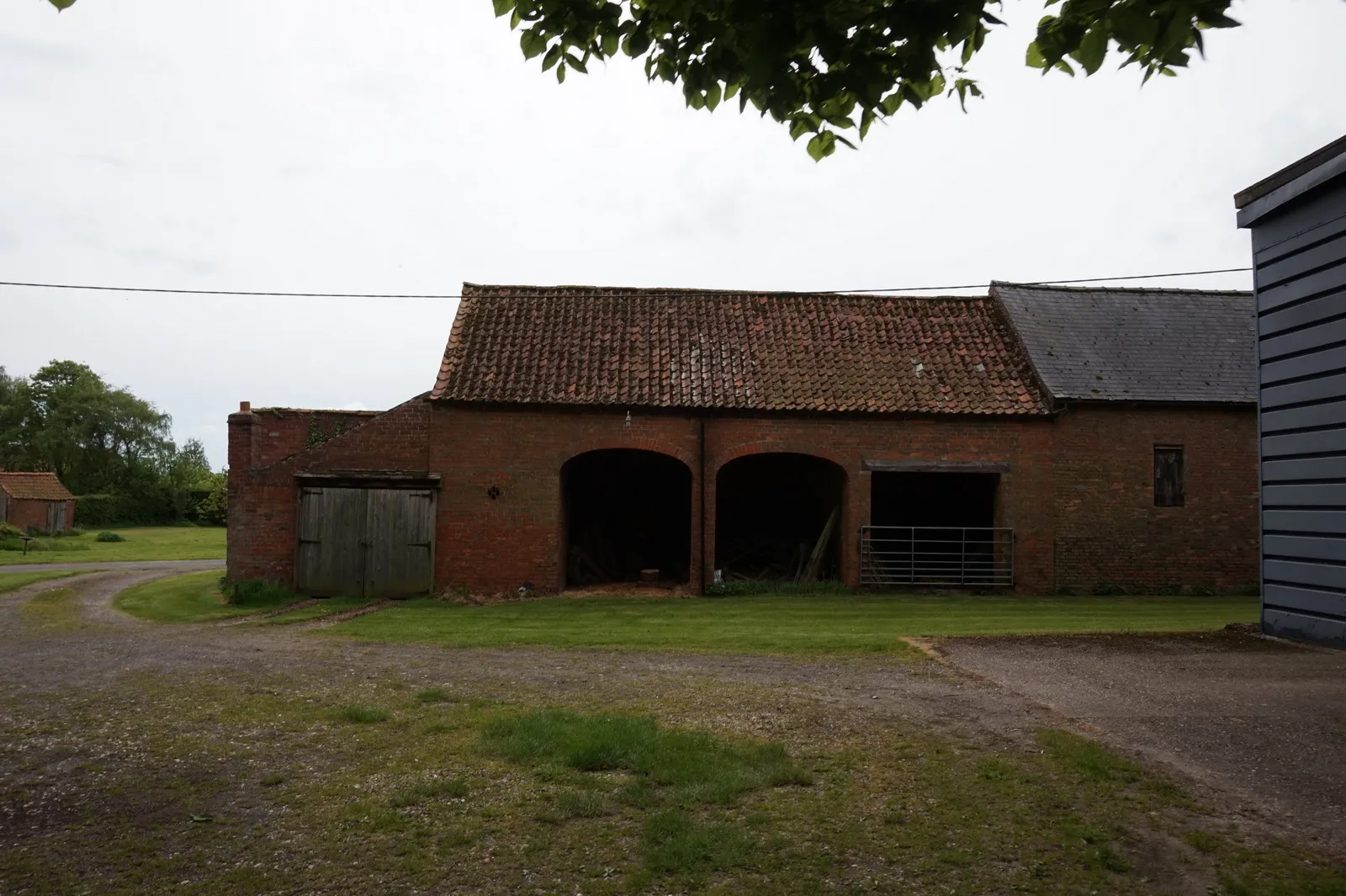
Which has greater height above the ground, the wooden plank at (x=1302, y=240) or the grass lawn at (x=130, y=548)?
the wooden plank at (x=1302, y=240)

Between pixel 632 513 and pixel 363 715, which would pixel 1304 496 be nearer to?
pixel 363 715

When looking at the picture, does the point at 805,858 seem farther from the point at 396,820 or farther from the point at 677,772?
the point at 396,820

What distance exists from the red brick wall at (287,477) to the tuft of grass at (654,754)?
10736mm

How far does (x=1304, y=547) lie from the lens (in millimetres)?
9688

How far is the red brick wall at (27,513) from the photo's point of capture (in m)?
41.8

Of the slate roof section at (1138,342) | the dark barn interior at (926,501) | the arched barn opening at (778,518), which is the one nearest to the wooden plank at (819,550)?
the arched barn opening at (778,518)

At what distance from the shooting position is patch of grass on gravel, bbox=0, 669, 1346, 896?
12.7ft

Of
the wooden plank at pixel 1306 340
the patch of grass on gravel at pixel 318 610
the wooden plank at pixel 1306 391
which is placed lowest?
the patch of grass on gravel at pixel 318 610

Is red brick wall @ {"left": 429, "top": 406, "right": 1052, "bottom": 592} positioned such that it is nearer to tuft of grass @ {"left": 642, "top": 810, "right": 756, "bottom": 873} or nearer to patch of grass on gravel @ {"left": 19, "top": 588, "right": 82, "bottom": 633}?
patch of grass on gravel @ {"left": 19, "top": 588, "right": 82, "bottom": 633}

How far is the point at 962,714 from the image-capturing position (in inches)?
268

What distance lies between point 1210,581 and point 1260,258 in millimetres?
8927

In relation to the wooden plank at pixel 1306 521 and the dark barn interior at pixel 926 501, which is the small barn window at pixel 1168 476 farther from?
the wooden plank at pixel 1306 521

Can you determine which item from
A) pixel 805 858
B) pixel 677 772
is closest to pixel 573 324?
pixel 677 772

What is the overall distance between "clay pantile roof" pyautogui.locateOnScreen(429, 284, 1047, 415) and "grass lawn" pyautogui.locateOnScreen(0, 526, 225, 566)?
1465 centimetres
